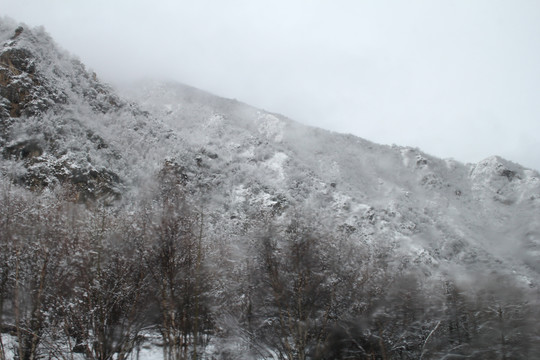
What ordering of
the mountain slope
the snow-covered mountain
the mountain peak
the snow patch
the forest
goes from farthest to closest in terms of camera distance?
the snow patch < the mountain slope < the mountain peak < the snow-covered mountain < the forest

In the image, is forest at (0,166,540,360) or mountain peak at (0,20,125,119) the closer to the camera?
forest at (0,166,540,360)

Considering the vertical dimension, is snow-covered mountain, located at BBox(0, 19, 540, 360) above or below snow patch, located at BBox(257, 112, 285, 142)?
below

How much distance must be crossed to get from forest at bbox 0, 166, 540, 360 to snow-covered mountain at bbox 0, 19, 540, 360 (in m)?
1.69

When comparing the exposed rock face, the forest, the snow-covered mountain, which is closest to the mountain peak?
the exposed rock face

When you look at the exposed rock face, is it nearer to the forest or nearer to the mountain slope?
the forest

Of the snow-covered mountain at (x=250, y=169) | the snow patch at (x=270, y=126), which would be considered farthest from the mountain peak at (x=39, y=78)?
the snow patch at (x=270, y=126)

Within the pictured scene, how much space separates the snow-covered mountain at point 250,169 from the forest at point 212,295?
1.69 metres

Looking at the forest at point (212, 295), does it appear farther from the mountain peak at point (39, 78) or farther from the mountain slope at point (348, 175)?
the mountain peak at point (39, 78)

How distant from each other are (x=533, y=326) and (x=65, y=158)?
37.3 metres

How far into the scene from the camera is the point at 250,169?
218 ft

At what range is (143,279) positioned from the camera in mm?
13742

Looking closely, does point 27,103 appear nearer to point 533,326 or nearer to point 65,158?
point 65,158

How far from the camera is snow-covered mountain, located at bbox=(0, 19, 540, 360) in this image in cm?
2408

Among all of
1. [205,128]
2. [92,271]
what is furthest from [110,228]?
[205,128]
